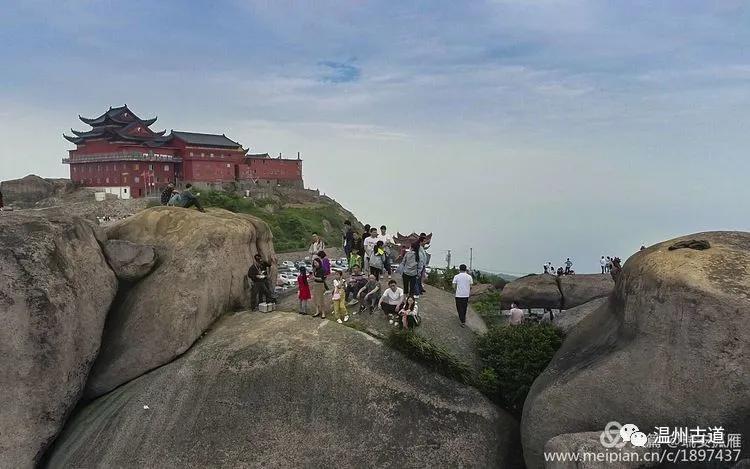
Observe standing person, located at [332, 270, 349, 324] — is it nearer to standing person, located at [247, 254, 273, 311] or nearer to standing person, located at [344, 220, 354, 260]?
standing person, located at [247, 254, 273, 311]

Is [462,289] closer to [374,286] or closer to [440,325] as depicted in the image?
[440,325]

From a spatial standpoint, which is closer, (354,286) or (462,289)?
(462,289)

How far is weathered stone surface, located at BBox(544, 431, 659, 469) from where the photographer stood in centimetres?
1055

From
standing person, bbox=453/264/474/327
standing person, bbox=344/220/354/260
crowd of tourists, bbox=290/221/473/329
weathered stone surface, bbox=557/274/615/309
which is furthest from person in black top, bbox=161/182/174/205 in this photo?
weathered stone surface, bbox=557/274/615/309

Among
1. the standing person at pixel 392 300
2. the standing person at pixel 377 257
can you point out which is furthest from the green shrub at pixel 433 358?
the standing person at pixel 377 257

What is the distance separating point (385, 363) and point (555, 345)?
14.7ft

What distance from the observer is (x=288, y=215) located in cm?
7244

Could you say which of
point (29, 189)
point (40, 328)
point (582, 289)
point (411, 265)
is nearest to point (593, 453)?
point (411, 265)

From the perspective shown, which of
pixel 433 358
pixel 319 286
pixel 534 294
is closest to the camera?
pixel 433 358

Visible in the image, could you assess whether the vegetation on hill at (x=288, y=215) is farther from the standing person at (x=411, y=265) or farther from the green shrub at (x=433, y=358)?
the green shrub at (x=433, y=358)

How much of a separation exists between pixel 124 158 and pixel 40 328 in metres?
55.1

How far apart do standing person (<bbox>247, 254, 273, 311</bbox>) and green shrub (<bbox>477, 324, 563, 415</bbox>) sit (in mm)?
6430

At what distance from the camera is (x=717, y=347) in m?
10.7

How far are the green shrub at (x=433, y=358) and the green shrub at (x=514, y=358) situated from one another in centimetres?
52
